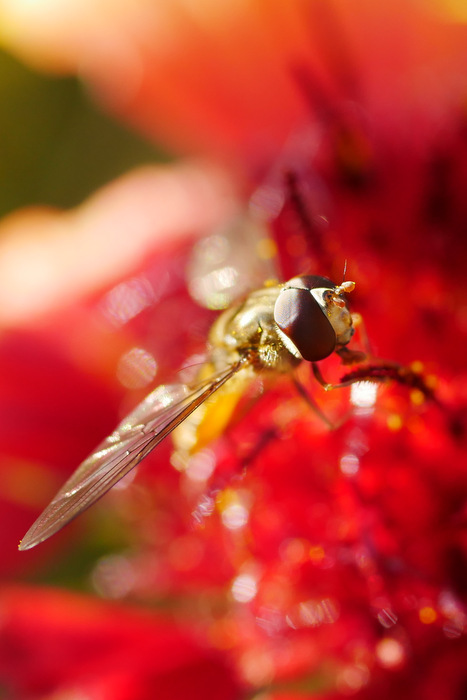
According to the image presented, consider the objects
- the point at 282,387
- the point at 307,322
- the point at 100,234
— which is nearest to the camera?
the point at 307,322

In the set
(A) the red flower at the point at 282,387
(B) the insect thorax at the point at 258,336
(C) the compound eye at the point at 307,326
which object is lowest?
(A) the red flower at the point at 282,387

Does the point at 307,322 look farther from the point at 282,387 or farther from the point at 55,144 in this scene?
the point at 55,144

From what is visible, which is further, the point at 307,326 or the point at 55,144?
the point at 55,144

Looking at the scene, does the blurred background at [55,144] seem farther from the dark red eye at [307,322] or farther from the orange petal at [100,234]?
the dark red eye at [307,322]

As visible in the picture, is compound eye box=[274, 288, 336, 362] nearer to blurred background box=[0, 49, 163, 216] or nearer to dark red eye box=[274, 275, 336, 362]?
dark red eye box=[274, 275, 336, 362]

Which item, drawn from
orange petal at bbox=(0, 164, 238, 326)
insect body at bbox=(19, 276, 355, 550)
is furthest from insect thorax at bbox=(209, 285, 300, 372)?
orange petal at bbox=(0, 164, 238, 326)

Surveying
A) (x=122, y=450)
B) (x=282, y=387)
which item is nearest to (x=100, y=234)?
(x=282, y=387)

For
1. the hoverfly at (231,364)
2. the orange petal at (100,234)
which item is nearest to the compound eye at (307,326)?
the hoverfly at (231,364)
